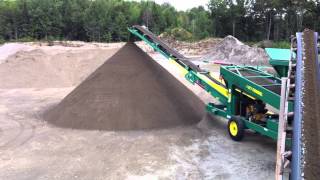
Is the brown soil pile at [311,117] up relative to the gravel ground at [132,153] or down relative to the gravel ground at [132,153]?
up

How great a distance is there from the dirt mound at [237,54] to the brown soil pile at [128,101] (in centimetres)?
1583

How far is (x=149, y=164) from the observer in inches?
→ 304

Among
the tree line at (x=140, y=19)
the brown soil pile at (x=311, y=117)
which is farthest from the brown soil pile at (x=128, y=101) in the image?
the tree line at (x=140, y=19)

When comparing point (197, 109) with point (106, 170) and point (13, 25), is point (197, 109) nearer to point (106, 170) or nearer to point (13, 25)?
point (106, 170)

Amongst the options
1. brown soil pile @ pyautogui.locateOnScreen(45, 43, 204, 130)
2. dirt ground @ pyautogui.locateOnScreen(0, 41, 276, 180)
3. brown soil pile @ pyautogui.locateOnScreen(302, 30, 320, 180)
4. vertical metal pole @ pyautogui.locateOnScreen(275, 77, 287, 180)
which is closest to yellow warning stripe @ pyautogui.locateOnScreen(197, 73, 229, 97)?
dirt ground @ pyautogui.locateOnScreen(0, 41, 276, 180)

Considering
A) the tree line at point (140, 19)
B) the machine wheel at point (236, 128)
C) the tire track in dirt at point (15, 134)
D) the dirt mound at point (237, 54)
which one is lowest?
the tire track in dirt at point (15, 134)

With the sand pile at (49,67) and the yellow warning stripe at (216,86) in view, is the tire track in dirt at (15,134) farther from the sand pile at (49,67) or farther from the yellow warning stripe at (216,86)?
the sand pile at (49,67)

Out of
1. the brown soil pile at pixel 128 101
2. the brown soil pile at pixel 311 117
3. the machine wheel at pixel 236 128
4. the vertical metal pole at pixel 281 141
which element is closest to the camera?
the vertical metal pole at pixel 281 141

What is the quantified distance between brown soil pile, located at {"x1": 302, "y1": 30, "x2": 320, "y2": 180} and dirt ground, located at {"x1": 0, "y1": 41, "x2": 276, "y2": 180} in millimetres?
1835

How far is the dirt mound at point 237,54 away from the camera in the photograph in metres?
27.0

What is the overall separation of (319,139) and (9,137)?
7424mm

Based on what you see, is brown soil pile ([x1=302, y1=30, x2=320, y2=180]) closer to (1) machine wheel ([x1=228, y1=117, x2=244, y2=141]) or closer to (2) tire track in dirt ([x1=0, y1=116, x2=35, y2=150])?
(1) machine wheel ([x1=228, y1=117, x2=244, y2=141])

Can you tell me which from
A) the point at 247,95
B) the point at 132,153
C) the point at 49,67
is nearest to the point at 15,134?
the point at 132,153

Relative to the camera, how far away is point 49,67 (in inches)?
776
